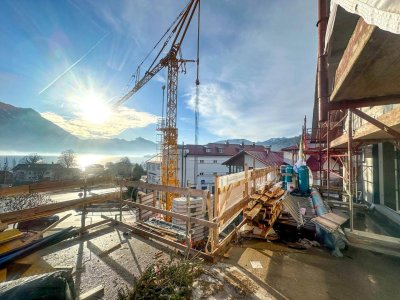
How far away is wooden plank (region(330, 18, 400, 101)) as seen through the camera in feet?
4.80

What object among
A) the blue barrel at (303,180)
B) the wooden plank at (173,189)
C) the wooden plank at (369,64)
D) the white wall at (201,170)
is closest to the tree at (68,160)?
the white wall at (201,170)

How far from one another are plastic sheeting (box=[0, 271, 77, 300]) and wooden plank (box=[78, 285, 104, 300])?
948 mm

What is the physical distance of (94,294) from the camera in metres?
2.74

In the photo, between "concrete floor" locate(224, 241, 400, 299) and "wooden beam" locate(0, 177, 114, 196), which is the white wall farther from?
"concrete floor" locate(224, 241, 400, 299)

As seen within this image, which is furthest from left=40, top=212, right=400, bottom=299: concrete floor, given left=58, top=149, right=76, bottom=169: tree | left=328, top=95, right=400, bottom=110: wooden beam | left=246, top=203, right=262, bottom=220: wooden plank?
left=58, top=149, right=76, bottom=169: tree

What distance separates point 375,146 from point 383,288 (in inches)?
300

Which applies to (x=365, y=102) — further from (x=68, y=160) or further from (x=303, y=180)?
(x=68, y=160)

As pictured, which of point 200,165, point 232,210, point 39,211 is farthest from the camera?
point 200,165

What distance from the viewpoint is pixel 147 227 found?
520cm

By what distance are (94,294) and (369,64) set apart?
4.54 m

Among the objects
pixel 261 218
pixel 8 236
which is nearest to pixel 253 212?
pixel 261 218

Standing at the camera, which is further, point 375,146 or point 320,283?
point 375,146

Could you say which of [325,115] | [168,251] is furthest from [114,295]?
[325,115]

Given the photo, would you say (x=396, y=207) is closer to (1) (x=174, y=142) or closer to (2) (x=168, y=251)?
(2) (x=168, y=251)
